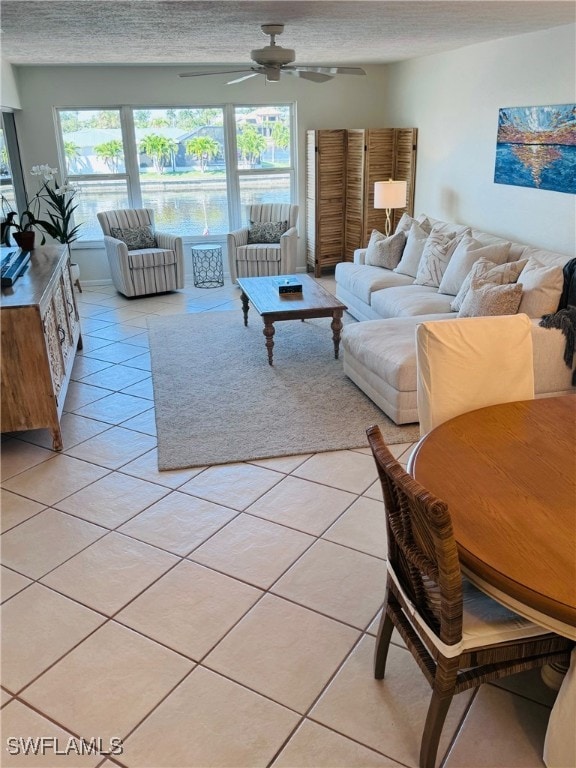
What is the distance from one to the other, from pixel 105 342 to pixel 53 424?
6.67 feet

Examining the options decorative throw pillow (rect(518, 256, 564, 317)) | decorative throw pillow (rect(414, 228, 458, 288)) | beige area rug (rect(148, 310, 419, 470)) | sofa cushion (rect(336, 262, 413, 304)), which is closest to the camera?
beige area rug (rect(148, 310, 419, 470))

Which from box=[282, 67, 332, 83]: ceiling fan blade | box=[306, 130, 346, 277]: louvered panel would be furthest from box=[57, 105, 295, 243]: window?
box=[282, 67, 332, 83]: ceiling fan blade

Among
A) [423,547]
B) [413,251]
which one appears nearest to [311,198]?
[413,251]

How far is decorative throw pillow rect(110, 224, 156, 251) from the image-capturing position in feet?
22.2

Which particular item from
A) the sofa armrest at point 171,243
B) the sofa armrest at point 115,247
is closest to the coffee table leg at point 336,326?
the sofa armrest at point 171,243

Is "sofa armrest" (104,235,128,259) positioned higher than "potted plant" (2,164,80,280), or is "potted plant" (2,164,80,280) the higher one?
"potted plant" (2,164,80,280)

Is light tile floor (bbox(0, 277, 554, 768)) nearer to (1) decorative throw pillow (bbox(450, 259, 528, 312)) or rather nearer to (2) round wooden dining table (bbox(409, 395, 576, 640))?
(2) round wooden dining table (bbox(409, 395, 576, 640))

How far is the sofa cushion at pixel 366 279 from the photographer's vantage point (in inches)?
212

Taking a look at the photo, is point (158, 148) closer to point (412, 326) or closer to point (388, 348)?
point (412, 326)

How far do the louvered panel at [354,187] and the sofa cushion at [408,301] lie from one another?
2147 millimetres

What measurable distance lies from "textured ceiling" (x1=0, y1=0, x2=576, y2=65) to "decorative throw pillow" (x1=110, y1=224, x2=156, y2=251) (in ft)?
5.50

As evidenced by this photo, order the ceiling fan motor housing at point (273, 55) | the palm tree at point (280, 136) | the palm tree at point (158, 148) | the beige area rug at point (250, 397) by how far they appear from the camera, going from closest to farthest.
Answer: the beige area rug at point (250, 397)
the ceiling fan motor housing at point (273, 55)
the palm tree at point (158, 148)
the palm tree at point (280, 136)

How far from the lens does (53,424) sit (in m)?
3.51

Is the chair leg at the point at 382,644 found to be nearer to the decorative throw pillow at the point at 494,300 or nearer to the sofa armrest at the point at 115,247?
the decorative throw pillow at the point at 494,300
